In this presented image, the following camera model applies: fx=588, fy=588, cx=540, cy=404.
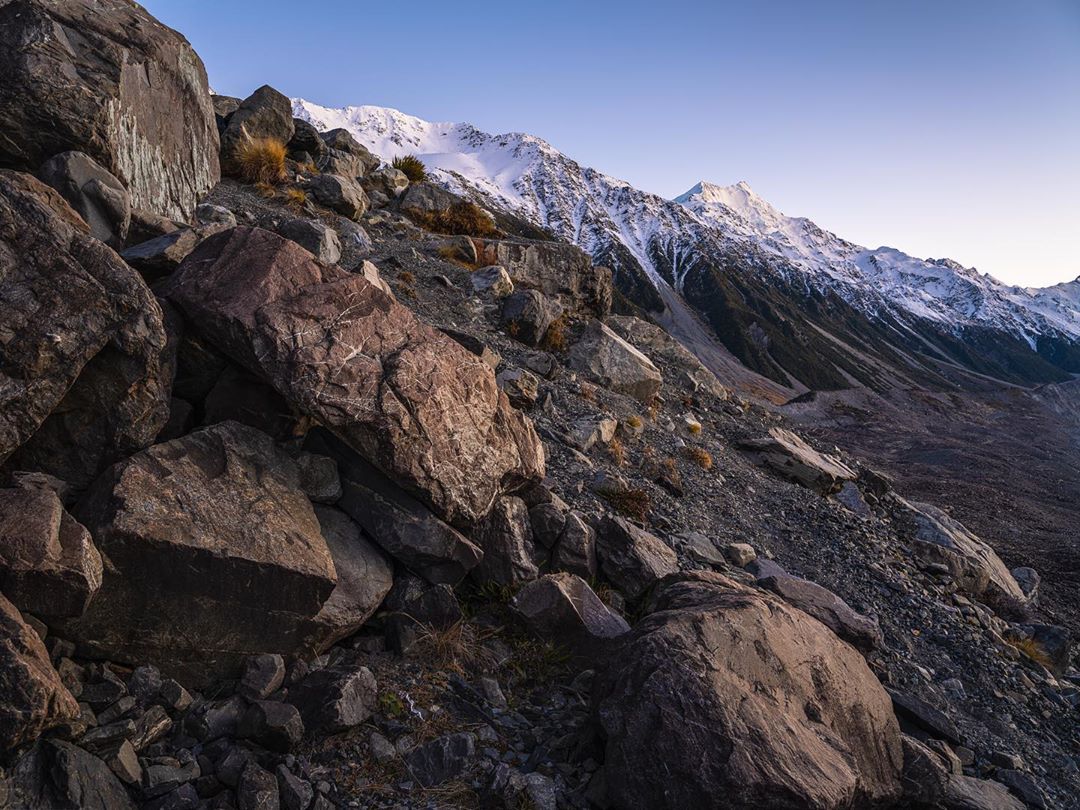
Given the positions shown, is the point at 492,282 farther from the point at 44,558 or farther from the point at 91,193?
the point at 44,558

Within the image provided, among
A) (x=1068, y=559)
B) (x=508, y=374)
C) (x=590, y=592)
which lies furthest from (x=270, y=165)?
(x=1068, y=559)

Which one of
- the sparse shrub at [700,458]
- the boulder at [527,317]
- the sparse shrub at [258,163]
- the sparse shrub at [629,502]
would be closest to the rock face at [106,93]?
the sparse shrub at [258,163]

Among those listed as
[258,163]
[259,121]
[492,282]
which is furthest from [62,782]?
[259,121]

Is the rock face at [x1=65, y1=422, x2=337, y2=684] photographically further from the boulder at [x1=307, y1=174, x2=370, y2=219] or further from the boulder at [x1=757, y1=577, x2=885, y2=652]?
the boulder at [x1=307, y1=174, x2=370, y2=219]

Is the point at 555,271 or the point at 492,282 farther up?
the point at 555,271

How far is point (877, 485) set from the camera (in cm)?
1720

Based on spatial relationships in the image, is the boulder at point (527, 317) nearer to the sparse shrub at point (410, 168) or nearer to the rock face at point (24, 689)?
the sparse shrub at point (410, 168)

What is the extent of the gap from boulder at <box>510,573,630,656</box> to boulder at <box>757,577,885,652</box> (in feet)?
9.41

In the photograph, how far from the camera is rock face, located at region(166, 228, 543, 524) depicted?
6426mm

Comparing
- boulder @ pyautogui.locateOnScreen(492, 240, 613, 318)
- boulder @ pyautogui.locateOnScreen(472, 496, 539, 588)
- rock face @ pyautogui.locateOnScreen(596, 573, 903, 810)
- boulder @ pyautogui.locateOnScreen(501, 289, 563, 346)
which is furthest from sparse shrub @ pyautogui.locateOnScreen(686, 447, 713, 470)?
rock face @ pyautogui.locateOnScreen(596, 573, 903, 810)

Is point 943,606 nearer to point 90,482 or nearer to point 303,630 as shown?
point 303,630

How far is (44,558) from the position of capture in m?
4.62

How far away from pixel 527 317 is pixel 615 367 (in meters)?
2.85

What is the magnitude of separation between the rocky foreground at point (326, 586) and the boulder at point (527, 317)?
603cm
